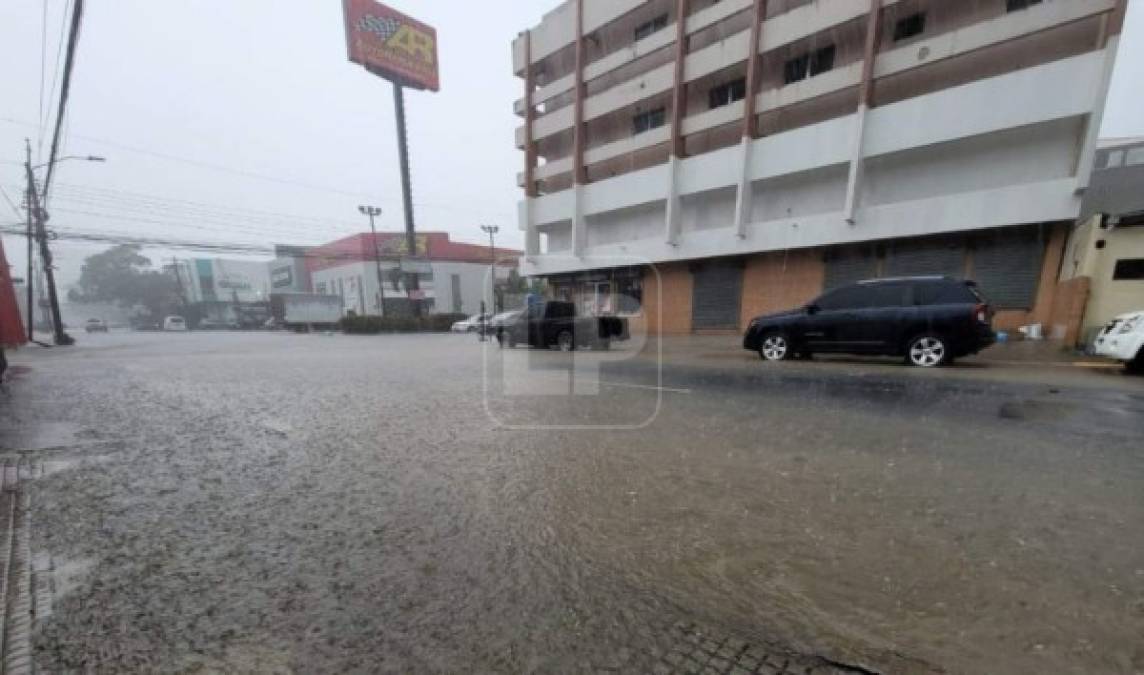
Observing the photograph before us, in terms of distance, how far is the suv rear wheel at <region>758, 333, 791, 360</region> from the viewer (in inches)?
352

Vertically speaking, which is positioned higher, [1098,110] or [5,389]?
[1098,110]

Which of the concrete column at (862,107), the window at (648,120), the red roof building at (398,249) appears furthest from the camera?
the red roof building at (398,249)

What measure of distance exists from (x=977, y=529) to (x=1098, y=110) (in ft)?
50.9

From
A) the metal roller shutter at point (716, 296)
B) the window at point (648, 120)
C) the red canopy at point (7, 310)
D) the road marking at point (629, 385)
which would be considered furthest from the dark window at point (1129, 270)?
the red canopy at point (7, 310)

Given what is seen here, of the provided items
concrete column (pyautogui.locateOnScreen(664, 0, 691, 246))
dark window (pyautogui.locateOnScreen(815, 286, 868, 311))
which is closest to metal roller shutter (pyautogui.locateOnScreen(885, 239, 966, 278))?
dark window (pyautogui.locateOnScreen(815, 286, 868, 311))

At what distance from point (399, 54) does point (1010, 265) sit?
36.7 metres

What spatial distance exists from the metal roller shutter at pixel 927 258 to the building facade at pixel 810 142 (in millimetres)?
44

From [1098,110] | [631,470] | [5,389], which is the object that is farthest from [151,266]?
[1098,110]

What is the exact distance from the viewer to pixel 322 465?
11.7ft

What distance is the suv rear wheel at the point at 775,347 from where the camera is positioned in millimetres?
8945

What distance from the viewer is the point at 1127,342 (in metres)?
6.67

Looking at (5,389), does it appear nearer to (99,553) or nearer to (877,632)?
(99,553)

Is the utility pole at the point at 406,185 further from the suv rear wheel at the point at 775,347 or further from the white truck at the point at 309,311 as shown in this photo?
the suv rear wheel at the point at 775,347

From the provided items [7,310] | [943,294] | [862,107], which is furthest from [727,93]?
[7,310]
